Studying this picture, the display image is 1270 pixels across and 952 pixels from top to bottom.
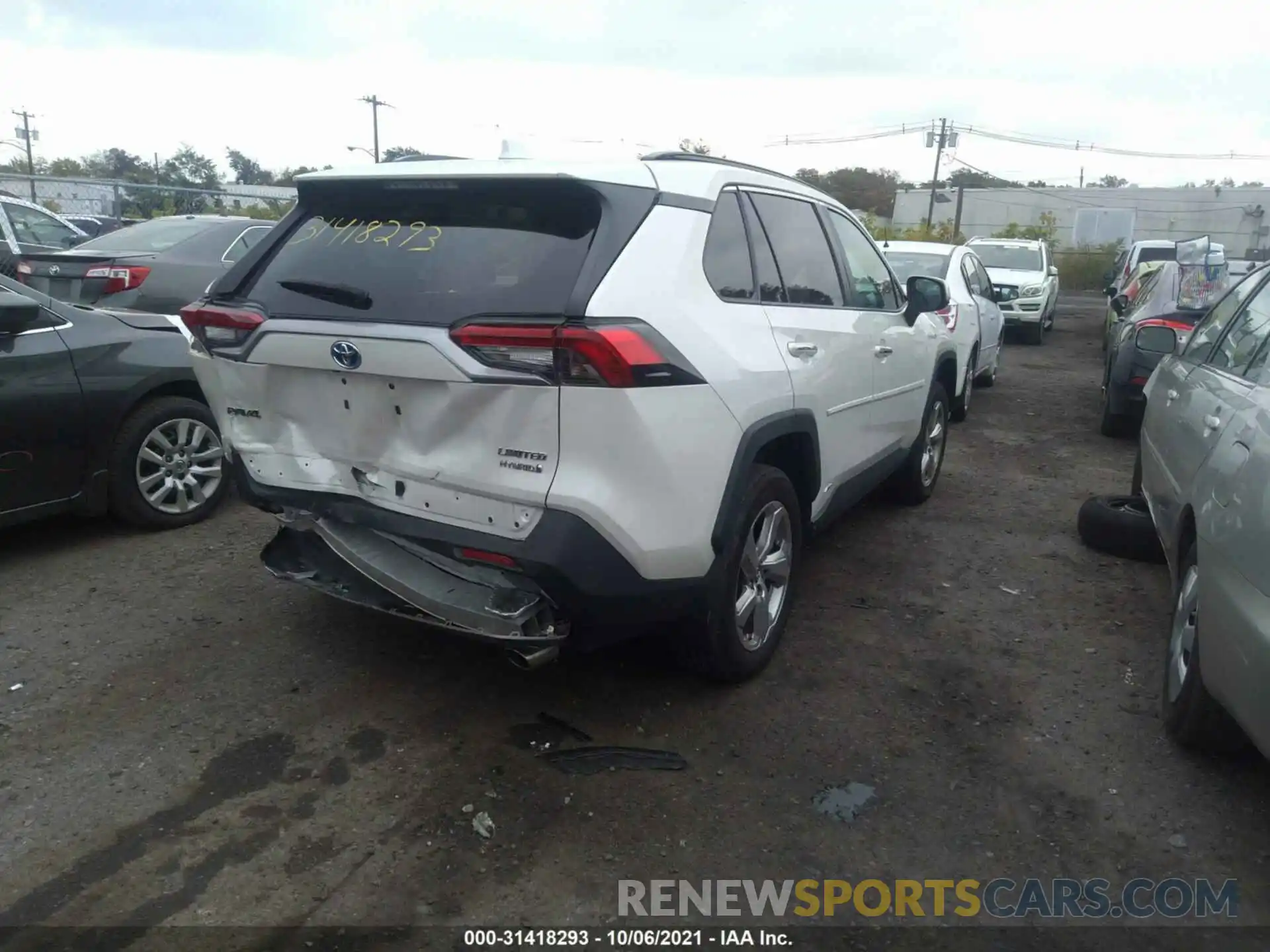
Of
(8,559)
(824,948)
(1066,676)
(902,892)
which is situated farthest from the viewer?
(8,559)

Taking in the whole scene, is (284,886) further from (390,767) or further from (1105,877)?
(1105,877)

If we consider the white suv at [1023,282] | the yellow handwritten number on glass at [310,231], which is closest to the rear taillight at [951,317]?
the yellow handwritten number on glass at [310,231]

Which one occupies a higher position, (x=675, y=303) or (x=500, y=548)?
(x=675, y=303)

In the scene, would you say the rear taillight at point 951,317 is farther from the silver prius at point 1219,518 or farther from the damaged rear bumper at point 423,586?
the damaged rear bumper at point 423,586

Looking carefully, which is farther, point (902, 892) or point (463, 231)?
point (463, 231)

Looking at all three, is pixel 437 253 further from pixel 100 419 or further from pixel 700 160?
pixel 100 419

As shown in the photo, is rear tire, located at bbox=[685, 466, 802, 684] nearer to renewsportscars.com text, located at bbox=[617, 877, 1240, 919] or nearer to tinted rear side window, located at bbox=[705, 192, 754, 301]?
tinted rear side window, located at bbox=[705, 192, 754, 301]

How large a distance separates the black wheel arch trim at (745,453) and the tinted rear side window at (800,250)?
547 millimetres

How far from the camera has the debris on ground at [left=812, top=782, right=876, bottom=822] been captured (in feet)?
9.93

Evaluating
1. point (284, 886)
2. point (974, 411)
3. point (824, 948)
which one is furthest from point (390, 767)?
point (974, 411)

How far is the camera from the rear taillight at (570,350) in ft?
9.18

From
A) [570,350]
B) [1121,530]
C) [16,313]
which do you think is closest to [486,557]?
[570,350]

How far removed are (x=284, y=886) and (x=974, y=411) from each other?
28.4 ft

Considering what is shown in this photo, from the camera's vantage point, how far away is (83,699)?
359 cm
